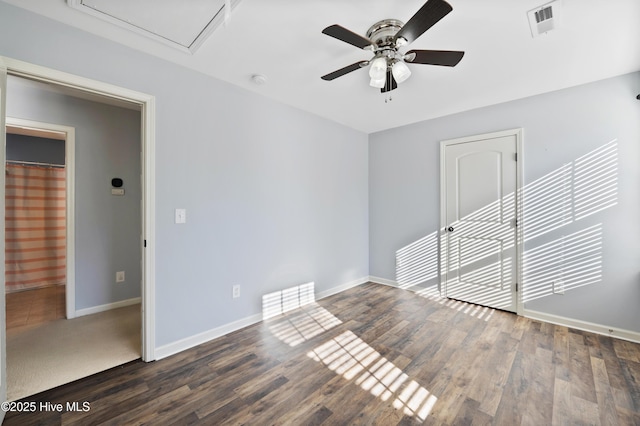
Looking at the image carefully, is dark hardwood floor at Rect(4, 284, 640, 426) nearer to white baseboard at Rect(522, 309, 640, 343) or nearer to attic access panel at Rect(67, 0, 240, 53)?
white baseboard at Rect(522, 309, 640, 343)

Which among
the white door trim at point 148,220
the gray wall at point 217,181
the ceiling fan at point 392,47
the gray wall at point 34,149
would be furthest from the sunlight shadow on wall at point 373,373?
the gray wall at point 34,149

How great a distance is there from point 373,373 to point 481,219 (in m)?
2.37

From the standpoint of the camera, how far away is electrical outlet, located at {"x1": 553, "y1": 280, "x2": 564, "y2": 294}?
2.78 metres

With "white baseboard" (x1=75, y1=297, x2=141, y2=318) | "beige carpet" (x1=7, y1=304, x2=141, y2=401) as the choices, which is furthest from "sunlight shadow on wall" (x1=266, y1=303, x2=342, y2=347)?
"white baseboard" (x1=75, y1=297, x2=141, y2=318)

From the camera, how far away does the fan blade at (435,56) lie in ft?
5.46

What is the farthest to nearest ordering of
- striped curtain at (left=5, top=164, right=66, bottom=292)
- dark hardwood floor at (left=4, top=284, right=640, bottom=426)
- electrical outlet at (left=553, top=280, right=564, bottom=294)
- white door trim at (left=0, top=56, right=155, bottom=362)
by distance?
striped curtain at (left=5, top=164, right=66, bottom=292), electrical outlet at (left=553, top=280, right=564, bottom=294), white door trim at (left=0, top=56, right=155, bottom=362), dark hardwood floor at (left=4, top=284, right=640, bottom=426)

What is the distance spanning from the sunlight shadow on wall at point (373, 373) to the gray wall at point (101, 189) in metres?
2.76

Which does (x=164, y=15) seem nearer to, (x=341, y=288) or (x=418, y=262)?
(x=341, y=288)

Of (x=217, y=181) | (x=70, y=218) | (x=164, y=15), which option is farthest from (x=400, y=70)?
(x=70, y=218)

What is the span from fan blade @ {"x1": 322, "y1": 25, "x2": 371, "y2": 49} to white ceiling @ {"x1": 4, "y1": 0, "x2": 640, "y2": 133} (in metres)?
0.24

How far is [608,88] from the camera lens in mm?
2547

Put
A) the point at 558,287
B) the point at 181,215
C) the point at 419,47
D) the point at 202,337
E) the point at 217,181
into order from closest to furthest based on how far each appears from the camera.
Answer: the point at 419,47
the point at 181,215
the point at 202,337
the point at 217,181
the point at 558,287

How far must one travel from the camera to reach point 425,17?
135cm

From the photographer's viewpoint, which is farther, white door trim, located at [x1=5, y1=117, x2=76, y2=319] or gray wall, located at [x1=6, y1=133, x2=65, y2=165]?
gray wall, located at [x1=6, y1=133, x2=65, y2=165]
